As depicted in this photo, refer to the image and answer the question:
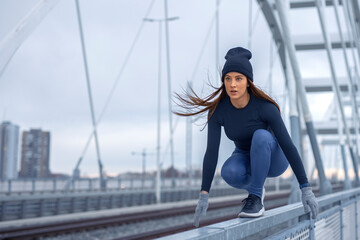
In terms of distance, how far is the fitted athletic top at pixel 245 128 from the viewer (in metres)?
2.81

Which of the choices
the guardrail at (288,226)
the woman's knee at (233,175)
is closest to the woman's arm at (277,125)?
the woman's knee at (233,175)

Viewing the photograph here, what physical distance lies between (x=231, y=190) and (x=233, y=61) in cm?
2965

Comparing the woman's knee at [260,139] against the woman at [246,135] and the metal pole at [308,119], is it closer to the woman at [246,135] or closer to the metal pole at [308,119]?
the woman at [246,135]

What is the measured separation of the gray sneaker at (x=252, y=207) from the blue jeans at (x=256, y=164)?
4 centimetres

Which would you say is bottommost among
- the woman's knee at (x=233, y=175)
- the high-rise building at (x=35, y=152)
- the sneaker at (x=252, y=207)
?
the sneaker at (x=252, y=207)

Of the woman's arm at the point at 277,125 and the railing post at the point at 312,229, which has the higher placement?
the woman's arm at the point at 277,125

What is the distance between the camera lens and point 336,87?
11.9m

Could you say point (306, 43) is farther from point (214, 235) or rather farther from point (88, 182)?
point (214, 235)

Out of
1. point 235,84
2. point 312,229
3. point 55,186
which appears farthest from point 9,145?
point 235,84

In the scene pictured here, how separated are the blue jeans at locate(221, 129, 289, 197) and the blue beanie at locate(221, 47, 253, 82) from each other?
1.09 ft

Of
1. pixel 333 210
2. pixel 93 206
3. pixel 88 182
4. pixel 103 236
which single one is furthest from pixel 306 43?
pixel 333 210

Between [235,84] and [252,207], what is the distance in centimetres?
67

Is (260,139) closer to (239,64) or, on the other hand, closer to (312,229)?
(239,64)

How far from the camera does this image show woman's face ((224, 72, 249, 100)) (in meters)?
2.74
